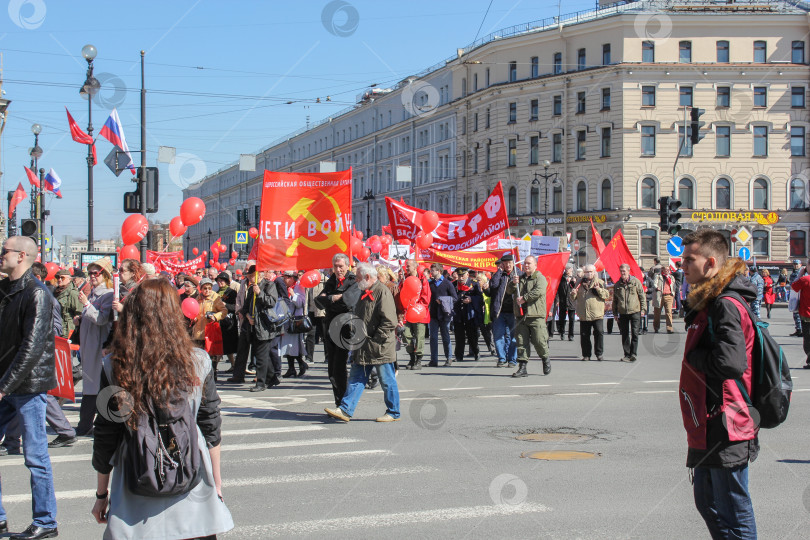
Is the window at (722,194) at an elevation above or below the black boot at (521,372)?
above

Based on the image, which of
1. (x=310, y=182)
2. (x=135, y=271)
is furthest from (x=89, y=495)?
(x=310, y=182)

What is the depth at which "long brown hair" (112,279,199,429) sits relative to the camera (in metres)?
3.51

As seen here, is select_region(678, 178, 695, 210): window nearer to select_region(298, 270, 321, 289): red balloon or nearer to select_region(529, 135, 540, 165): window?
select_region(529, 135, 540, 165): window

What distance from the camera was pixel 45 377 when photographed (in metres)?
5.59

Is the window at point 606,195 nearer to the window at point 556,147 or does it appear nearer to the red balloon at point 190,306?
the window at point 556,147

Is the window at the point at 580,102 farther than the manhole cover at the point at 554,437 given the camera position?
Yes

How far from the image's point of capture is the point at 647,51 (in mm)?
59031

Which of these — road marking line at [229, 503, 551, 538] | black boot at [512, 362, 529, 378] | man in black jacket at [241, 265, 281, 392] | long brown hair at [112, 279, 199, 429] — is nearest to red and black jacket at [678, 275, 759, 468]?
road marking line at [229, 503, 551, 538]

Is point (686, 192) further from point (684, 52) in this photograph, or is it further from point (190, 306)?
point (190, 306)

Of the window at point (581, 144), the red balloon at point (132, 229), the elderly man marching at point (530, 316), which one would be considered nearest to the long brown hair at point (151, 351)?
the elderly man marching at point (530, 316)

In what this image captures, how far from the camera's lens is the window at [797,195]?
58.3 metres

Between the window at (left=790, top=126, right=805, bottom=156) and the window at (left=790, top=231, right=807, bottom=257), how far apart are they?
5406 millimetres

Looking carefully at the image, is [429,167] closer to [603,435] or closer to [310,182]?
[310,182]

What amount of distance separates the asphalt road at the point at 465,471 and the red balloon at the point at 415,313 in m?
2.94
